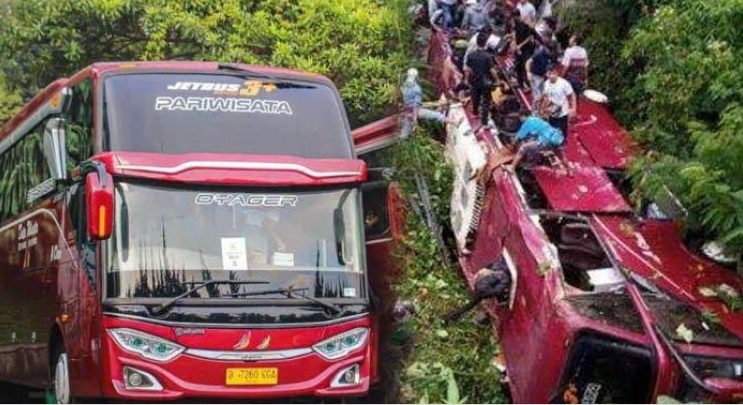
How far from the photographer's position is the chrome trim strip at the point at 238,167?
27.7ft

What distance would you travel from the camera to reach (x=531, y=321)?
9.24 m

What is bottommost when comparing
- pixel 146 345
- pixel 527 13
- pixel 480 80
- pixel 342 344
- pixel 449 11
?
pixel 342 344

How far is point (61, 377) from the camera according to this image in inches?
357

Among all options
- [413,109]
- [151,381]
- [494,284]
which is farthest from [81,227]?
[413,109]

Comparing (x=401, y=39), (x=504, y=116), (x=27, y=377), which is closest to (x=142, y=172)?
(x=27, y=377)

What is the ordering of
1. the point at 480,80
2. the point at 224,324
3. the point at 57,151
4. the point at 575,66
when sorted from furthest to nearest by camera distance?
1. the point at 575,66
2. the point at 480,80
3. the point at 57,151
4. the point at 224,324

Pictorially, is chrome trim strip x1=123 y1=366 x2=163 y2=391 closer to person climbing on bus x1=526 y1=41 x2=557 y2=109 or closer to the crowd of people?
the crowd of people

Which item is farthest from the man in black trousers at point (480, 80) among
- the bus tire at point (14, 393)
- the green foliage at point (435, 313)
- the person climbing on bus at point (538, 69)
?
the bus tire at point (14, 393)

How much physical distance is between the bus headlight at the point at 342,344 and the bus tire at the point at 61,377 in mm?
1981

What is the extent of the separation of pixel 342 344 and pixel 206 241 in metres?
1.30

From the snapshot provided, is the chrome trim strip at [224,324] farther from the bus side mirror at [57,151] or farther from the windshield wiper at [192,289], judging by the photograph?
the bus side mirror at [57,151]

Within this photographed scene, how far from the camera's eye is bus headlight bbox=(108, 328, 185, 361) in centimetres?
808

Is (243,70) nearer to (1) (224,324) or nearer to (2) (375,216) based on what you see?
(1) (224,324)

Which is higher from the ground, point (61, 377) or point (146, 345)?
point (146, 345)
